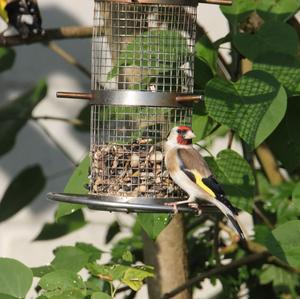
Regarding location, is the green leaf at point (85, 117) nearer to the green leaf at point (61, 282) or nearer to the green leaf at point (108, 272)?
the green leaf at point (108, 272)

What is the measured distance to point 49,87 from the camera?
445 centimetres

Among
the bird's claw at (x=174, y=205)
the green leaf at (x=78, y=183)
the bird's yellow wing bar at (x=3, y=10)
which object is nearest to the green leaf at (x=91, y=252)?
the green leaf at (x=78, y=183)

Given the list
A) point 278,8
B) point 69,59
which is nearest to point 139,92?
point 278,8

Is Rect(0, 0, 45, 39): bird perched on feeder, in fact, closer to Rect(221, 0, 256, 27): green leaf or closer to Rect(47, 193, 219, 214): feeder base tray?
Rect(221, 0, 256, 27): green leaf

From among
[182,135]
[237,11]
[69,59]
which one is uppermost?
[237,11]

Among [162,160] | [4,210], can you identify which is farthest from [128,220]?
[162,160]

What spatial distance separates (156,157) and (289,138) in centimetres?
34

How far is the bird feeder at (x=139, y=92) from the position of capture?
240cm

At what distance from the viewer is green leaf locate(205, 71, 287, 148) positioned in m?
2.19

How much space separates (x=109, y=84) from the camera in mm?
2605

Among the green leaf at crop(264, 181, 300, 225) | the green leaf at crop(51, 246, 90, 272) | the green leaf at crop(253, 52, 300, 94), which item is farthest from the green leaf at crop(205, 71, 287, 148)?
the green leaf at crop(264, 181, 300, 225)

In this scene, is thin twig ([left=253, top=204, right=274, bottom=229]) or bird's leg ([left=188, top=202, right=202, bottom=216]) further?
thin twig ([left=253, top=204, right=274, bottom=229])

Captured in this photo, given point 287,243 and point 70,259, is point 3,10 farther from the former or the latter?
point 287,243

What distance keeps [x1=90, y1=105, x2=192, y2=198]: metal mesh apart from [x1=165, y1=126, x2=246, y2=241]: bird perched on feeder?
103mm
